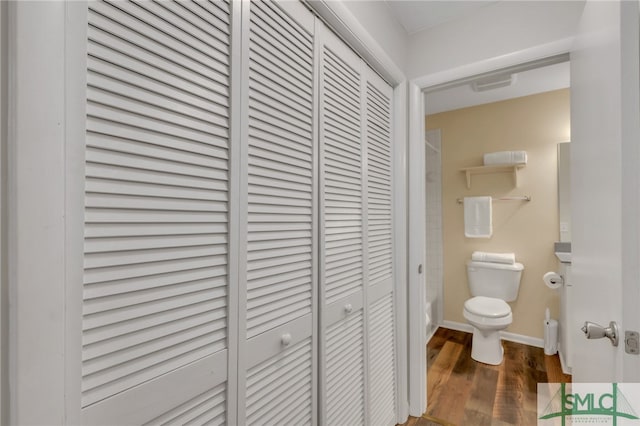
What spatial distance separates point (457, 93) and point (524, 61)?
51.3 inches

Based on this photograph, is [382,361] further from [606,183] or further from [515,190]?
[515,190]

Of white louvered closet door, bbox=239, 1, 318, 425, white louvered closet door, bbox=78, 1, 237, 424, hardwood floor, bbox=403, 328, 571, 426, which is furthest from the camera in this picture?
hardwood floor, bbox=403, 328, 571, 426

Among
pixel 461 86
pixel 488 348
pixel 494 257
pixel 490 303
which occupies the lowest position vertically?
pixel 488 348

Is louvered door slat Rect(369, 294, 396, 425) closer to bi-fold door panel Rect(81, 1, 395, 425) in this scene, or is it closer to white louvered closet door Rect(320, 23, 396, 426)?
white louvered closet door Rect(320, 23, 396, 426)

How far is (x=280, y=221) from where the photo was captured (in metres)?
0.99

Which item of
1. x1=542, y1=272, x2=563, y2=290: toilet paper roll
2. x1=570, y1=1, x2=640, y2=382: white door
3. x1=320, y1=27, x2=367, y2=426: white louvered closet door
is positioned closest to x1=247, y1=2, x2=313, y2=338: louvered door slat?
x1=320, y1=27, x2=367, y2=426: white louvered closet door

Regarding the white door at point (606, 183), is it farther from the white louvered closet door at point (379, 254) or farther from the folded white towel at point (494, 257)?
the folded white towel at point (494, 257)

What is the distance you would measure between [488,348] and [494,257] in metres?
0.85

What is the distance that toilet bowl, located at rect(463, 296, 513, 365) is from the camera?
2402 mm

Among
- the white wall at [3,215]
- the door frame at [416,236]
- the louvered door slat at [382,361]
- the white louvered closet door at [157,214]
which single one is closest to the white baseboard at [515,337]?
the door frame at [416,236]

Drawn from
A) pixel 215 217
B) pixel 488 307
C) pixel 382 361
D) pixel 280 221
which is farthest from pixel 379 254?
pixel 488 307

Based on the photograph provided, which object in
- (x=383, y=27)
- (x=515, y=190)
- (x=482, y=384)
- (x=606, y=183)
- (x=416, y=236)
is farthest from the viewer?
(x=515, y=190)

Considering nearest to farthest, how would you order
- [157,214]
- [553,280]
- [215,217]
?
[157,214]
[215,217]
[553,280]

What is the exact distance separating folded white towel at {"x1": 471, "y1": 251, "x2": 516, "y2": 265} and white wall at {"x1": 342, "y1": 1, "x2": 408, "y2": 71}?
2003 millimetres
